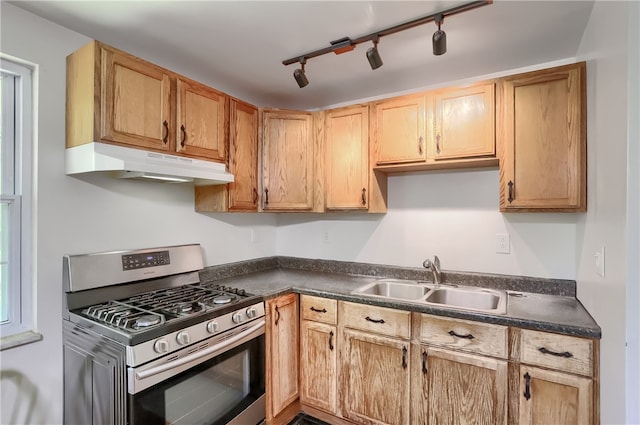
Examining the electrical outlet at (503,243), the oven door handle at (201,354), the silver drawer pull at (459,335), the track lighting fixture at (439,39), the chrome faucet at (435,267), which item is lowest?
the oven door handle at (201,354)

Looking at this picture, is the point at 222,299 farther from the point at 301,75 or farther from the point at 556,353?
the point at 556,353

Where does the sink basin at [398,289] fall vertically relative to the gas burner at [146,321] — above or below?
below

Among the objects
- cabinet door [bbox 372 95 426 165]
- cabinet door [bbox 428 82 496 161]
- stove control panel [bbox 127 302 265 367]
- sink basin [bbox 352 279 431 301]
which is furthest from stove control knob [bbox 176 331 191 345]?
cabinet door [bbox 428 82 496 161]

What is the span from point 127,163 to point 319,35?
1199mm

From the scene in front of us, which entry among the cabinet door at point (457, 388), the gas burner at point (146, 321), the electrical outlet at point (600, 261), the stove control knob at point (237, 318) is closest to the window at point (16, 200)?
the gas burner at point (146, 321)

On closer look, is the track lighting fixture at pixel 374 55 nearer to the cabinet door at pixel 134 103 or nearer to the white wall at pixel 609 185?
the white wall at pixel 609 185

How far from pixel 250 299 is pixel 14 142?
1436 millimetres

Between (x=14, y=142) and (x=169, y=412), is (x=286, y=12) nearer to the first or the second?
(x=14, y=142)

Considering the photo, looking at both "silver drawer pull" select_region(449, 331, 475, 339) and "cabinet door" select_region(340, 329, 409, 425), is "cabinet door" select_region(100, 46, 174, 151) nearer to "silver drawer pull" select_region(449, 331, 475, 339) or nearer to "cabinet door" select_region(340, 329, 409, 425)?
"cabinet door" select_region(340, 329, 409, 425)

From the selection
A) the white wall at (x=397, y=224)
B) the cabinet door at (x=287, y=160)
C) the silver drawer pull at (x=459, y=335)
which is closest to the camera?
the white wall at (x=397, y=224)

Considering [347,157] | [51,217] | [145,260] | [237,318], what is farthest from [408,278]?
[51,217]

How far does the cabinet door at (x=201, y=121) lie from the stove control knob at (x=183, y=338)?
1063 millimetres

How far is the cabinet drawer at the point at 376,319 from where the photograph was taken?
6.06 ft

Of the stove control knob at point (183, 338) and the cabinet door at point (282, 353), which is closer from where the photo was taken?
the stove control knob at point (183, 338)
